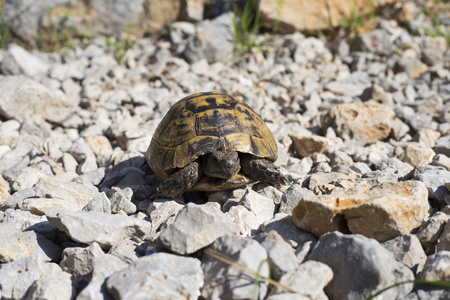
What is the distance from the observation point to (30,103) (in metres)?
5.18

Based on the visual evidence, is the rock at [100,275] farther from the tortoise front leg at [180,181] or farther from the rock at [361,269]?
the rock at [361,269]

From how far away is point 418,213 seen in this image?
2562mm

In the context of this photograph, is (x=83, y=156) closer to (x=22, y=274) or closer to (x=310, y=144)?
(x=22, y=274)

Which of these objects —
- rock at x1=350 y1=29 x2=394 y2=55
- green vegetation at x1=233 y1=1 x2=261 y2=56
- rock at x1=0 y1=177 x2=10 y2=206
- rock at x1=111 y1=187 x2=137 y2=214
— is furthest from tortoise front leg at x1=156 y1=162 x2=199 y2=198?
rock at x1=350 y1=29 x2=394 y2=55

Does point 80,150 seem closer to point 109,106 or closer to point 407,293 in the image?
point 109,106

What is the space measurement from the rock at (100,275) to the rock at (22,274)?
0.55 feet

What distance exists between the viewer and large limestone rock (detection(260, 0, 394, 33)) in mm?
7328

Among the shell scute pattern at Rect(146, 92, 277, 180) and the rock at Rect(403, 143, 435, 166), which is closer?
the shell scute pattern at Rect(146, 92, 277, 180)

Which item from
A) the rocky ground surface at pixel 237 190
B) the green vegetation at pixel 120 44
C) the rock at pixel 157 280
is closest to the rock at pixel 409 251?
the rocky ground surface at pixel 237 190

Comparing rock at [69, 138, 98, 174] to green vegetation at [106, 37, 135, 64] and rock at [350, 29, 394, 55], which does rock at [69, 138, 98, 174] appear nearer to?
green vegetation at [106, 37, 135, 64]

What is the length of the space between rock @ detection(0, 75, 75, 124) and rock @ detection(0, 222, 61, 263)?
2725 mm

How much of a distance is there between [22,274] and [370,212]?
2064 millimetres

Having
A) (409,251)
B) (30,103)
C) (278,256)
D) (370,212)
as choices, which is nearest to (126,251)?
(278,256)

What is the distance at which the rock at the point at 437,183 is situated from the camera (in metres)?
2.91
